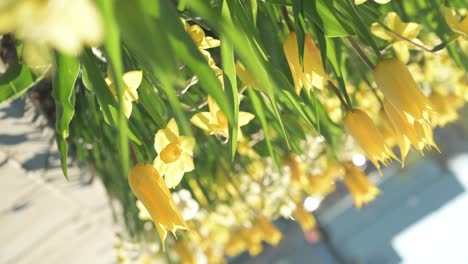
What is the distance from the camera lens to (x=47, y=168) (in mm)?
1060

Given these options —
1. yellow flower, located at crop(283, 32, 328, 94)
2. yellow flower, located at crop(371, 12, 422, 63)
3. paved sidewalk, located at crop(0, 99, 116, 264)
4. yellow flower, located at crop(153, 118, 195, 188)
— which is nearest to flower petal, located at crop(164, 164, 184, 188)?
yellow flower, located at crop(153, 118, 195, 188)

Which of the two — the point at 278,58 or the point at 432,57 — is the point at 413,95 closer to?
the point at 278,58

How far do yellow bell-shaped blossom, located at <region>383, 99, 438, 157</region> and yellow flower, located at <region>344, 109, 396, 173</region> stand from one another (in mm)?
28

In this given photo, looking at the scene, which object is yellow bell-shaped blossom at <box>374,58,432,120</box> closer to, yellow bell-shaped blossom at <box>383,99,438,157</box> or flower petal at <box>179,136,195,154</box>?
yellow bell-shaped blossom at <box>383,99,438,157</box>

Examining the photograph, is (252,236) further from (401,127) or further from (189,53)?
(189,53)

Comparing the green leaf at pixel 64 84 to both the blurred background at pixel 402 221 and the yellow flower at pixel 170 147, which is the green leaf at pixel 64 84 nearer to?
the yellow flower at pixel 170 147

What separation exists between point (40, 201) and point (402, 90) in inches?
32.6

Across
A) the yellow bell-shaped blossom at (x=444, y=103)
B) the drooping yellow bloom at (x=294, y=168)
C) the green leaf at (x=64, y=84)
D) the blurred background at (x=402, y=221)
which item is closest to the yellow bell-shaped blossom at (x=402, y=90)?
the green leaf at (x=64, y=84)

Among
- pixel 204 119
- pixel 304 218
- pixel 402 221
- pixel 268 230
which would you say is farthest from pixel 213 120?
pixel 402 221

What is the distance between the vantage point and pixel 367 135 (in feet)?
1.84

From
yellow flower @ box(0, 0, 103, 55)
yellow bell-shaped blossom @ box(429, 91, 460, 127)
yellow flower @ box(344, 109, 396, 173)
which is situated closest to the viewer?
yellow flower @ box(0, 0, 103, 55)

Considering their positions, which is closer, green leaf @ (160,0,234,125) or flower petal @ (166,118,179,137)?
green leaf @ (160,0,234,125)

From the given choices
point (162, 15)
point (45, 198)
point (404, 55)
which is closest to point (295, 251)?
point (45, 198)

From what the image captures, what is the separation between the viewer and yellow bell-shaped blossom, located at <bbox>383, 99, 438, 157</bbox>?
505mm
